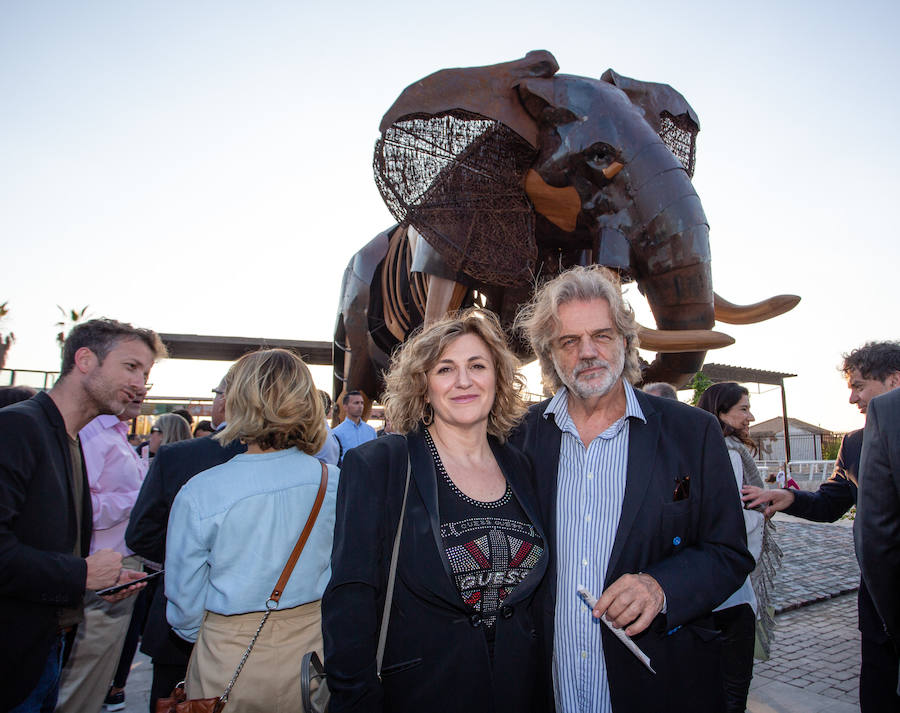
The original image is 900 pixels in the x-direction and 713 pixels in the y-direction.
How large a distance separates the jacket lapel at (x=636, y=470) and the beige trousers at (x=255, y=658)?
1040 mm

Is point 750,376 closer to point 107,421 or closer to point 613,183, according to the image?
point 613,183

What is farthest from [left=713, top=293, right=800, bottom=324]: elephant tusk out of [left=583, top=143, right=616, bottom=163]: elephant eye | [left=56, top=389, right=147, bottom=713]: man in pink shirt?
[left=56, top=389, right=147, bottom=713]: man in pink shirt

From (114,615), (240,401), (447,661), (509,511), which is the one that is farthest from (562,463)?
(114,615)

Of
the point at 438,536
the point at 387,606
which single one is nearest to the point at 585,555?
the point at 438,536

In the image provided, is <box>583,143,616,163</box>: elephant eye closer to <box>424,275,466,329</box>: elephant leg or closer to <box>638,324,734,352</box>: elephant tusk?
<box>638,324,734,352</box>: elephant tusk

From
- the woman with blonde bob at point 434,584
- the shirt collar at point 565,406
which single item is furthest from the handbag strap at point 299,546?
the shirt collar at point 565,406

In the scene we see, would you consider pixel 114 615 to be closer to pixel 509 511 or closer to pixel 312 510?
pixel 312 510

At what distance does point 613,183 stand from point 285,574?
3.68 meters

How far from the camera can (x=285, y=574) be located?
209 centimetres

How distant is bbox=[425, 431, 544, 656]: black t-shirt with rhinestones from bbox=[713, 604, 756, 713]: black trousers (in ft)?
5.77

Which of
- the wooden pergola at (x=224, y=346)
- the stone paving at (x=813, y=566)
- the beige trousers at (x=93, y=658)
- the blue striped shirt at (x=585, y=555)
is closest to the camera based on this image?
the blue striped shirt at (x=585, y=555)

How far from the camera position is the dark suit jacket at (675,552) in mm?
1899

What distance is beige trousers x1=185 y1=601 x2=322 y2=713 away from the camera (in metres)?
1.94

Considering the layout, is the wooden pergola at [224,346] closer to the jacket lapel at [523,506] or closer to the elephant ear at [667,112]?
the elephant ear at [667,112]
